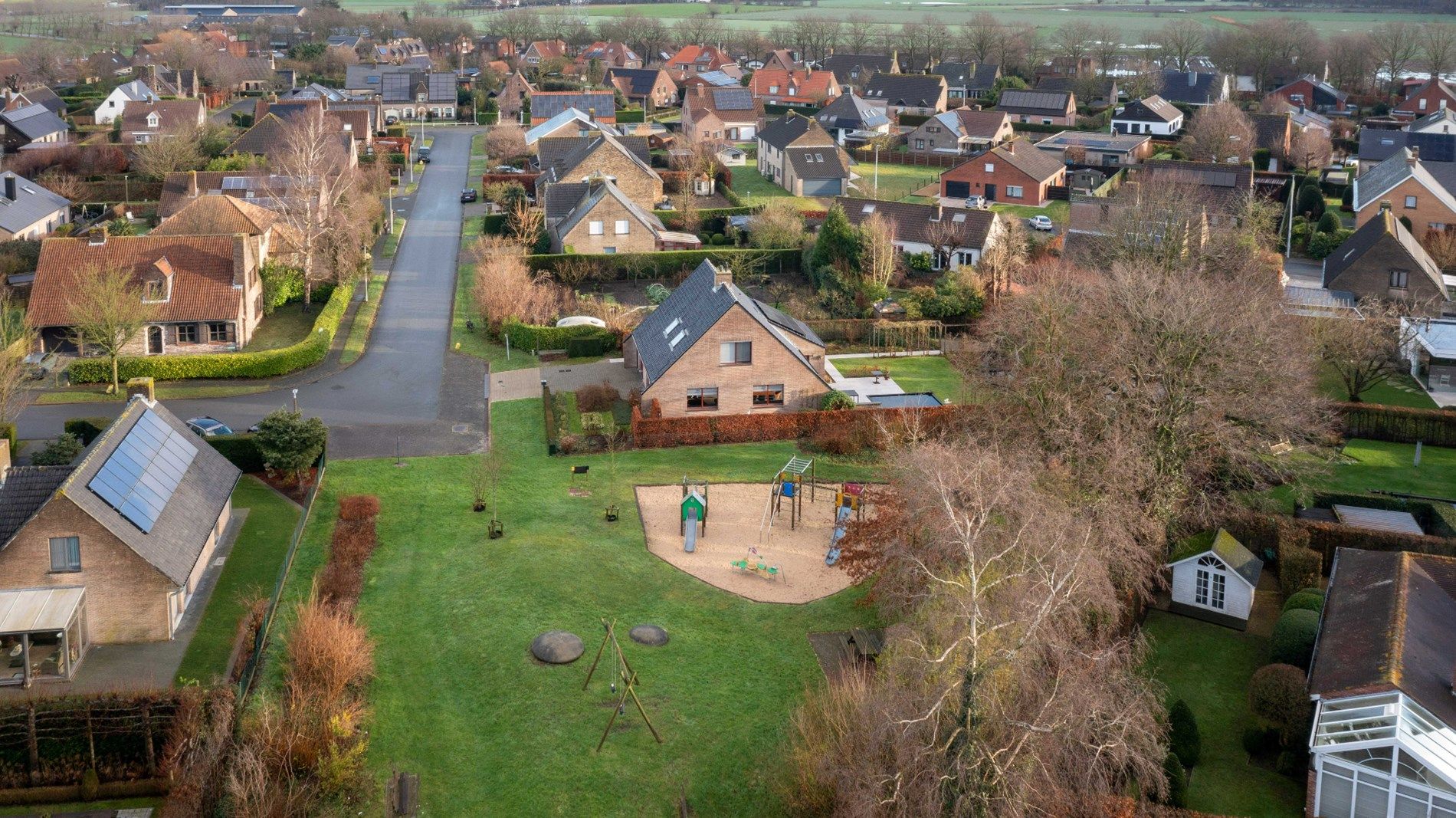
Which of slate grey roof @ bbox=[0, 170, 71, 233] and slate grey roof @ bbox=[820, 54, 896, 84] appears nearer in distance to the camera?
slate grey roof @ bbox=[0, 170, 71, 233]

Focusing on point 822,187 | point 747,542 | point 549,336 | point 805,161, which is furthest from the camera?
point 805,161

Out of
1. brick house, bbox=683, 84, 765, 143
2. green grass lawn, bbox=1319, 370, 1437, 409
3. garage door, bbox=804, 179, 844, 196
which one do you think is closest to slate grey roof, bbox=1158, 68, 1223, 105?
brick house, bbox=683, 84, 765, 143

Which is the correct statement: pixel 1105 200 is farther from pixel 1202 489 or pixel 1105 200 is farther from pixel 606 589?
pixel 606 589

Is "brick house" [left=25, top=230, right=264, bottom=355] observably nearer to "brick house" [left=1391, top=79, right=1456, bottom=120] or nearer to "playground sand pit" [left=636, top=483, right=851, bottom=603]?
"playground sand pit" [left=636, top=483, right=851, bottom=603]

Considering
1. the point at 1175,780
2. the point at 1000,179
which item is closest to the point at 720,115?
the point at 1000,179

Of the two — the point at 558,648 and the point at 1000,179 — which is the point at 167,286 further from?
the point at 1000,179

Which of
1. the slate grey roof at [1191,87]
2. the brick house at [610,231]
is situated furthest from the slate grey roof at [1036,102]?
the brick house at [610,231]
